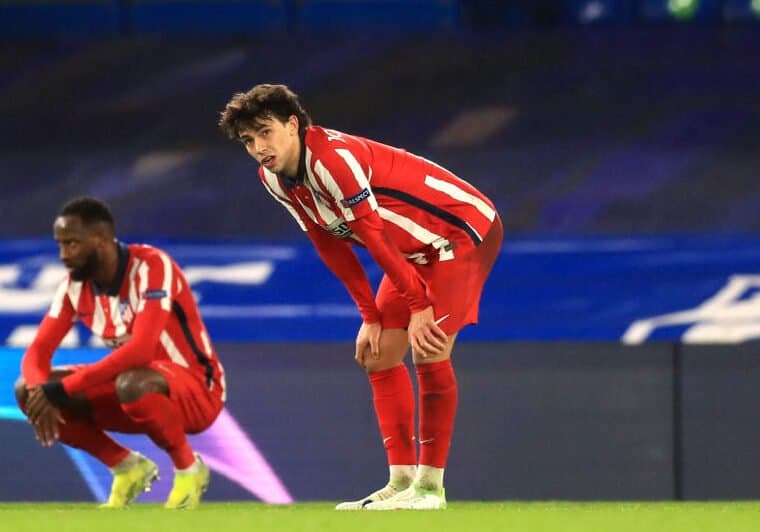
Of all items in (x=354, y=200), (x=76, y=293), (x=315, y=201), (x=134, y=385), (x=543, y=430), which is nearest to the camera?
(x=354, y=200)

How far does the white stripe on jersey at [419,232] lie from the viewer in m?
4.41

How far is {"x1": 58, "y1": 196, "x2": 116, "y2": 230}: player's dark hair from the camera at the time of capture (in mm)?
5266

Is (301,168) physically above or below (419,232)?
above

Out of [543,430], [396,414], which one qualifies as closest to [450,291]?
[396,414]

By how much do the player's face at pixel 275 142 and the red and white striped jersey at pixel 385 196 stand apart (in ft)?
0.10

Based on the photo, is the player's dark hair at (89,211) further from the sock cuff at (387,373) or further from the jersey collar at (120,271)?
the sock cuff at (387,373)

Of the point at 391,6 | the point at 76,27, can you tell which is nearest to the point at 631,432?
the point at 391,6

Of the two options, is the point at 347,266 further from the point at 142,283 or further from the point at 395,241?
the point at 142,283

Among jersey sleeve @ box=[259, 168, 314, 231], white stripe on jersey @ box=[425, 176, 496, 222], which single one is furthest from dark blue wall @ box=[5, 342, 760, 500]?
jersey sleeve @ box=[259, 168, 314, 231]

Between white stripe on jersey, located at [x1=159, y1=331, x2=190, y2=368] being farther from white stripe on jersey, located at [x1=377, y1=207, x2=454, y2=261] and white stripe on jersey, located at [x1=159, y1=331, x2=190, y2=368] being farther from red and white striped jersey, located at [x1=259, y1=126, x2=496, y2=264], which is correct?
white stripe on jersey, located at [x1=377, y1=207, x2=454, y2=261]

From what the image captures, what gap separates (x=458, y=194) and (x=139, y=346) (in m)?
1.28

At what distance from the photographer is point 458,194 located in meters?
4.52

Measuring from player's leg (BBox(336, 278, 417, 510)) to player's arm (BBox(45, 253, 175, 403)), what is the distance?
903 millimetres

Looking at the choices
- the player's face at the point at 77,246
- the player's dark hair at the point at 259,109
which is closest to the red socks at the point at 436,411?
the player's dark hair at the point at 259,109
